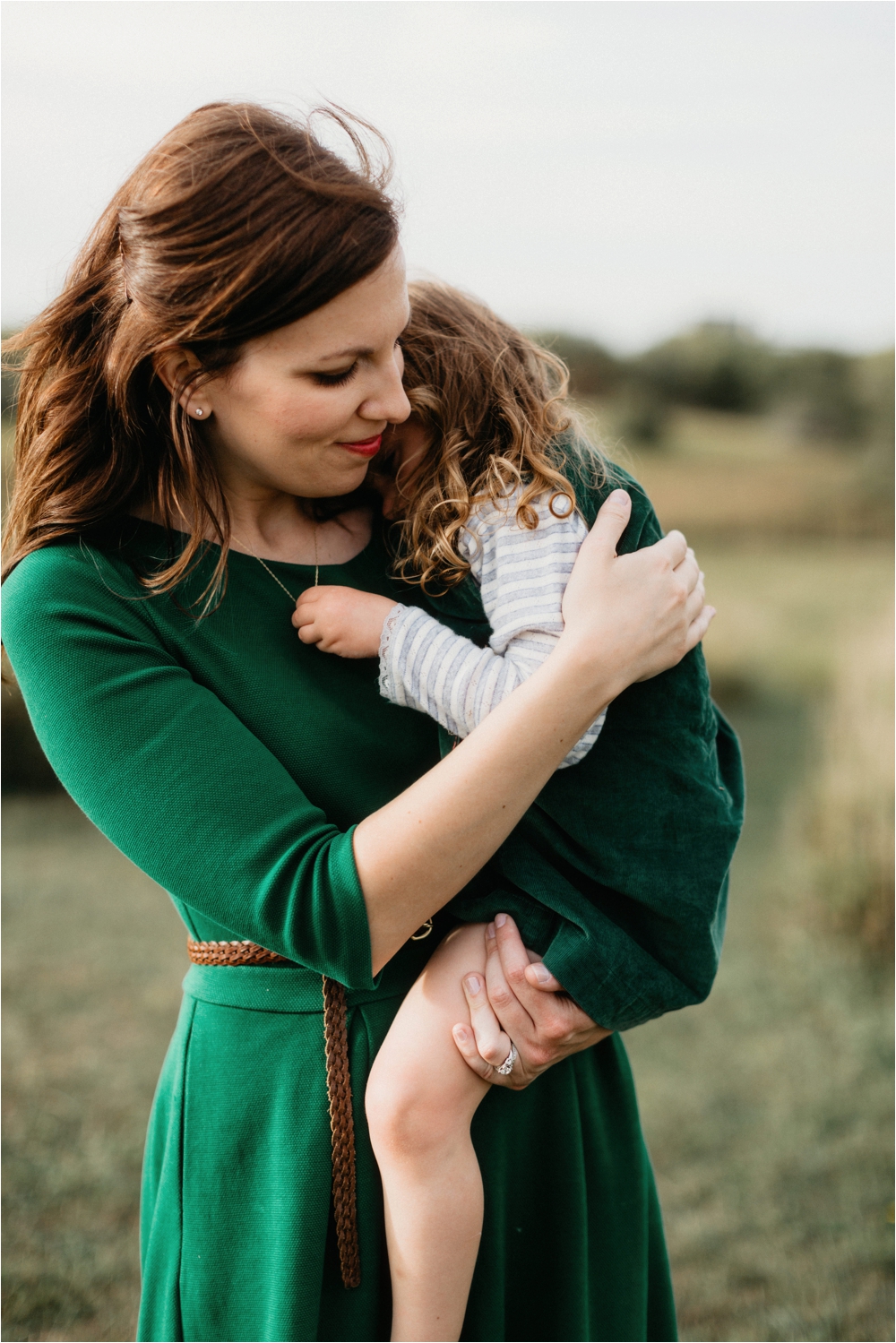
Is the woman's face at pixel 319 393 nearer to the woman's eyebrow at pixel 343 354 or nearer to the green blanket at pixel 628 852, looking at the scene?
the woman's eyebrow at pixel 343 354

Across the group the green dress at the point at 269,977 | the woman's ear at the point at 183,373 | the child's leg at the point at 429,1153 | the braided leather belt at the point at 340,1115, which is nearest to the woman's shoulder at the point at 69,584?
the green dress at the point at 269,977

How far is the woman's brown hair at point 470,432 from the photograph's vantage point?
4.49 feet

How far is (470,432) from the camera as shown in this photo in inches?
56.3

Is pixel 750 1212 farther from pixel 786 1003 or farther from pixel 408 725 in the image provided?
pixel 408 725

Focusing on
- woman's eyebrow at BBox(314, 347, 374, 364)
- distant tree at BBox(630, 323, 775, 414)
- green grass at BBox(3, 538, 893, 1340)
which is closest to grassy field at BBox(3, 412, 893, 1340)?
green grass at BBox(3, 538, 893, 1340)

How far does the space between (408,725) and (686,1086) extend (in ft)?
10.3

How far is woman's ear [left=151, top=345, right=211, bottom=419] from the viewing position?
121 cm

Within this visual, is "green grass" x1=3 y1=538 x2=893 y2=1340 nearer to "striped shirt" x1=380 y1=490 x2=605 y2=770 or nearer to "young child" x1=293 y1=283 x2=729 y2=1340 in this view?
"young child" x1=293 y1=283 x2=729 y2=1340

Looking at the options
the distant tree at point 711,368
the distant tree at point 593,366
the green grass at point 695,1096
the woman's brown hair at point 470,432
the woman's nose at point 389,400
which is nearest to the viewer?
the woman's nose at point 389,400

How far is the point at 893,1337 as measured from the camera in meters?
2.73

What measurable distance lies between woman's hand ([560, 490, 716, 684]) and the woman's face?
11.8 inches

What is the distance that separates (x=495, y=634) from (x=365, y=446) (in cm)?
29

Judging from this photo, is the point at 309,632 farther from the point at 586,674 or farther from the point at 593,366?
the point at 593,366

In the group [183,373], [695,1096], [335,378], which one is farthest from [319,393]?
[695,1096]
